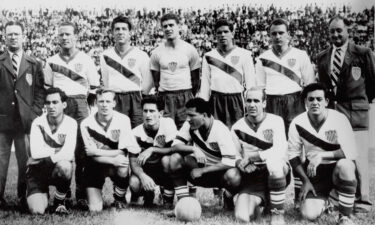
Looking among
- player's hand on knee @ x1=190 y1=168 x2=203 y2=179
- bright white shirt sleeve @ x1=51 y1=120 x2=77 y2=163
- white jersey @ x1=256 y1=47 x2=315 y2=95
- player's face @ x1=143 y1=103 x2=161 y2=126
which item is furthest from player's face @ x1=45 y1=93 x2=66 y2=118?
white jersey @ x1=256 y1=47 x2=315 y2=95

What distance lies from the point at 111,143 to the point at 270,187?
1259mm

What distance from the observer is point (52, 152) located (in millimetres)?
3170

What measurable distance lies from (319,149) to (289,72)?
72 centimetres

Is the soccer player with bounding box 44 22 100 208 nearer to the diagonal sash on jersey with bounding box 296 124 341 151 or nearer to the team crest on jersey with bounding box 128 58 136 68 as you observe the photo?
the team crest on jersey with bounding box 128 58 136 68

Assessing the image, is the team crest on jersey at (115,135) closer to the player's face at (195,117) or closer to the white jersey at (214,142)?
the white jersey at (214,142)

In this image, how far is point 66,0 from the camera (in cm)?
348

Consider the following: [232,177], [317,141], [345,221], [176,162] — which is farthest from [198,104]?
[345,221]

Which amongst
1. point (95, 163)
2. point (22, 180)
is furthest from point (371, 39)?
point (22, 180)

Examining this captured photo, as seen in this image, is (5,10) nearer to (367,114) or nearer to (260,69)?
(260,69)

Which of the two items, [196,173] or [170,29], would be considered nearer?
[196,173]

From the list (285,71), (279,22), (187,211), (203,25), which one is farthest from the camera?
(203,25)

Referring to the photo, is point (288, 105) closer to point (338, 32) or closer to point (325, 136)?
point (325, 136)

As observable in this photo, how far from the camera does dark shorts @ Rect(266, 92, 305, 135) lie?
336 centimetres

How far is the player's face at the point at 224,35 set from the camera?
3424 mm
